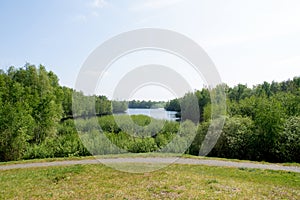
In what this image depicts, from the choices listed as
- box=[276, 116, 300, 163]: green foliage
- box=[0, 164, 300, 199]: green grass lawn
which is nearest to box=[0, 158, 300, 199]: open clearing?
box=[0, 164, 300, 199]: green grass lawn

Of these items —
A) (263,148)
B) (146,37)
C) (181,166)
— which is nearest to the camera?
(146,37)

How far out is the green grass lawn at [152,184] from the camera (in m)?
11.2

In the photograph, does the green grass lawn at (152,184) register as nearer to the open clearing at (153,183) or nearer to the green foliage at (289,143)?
the open clearing at (153,183)

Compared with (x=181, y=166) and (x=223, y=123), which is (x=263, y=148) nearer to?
(x=223, y=123)

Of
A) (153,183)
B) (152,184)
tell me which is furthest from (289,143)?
(152,184)

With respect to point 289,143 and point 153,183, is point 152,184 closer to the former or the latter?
point 153,183

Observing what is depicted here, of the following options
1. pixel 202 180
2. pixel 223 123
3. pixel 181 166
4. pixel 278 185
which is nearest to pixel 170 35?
pixel 202 180

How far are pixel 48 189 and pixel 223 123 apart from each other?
18.1 metres

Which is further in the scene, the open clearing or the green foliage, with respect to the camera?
Result: the green foliage

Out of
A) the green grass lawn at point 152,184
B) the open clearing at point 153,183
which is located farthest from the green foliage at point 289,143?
the green grass lawn at point 152,184

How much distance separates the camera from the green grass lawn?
11.2m

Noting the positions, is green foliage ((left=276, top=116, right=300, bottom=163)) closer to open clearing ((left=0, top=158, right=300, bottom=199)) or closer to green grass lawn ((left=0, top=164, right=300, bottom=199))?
open clearing ((left=0, top=158, right=300, bottom=199))

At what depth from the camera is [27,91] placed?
164 feet

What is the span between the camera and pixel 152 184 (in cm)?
1284
